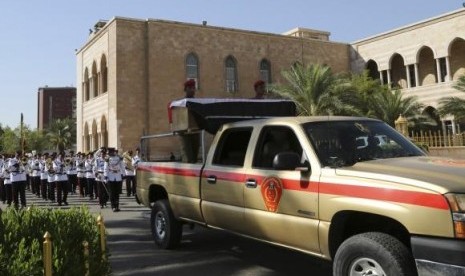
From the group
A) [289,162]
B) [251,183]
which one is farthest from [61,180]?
[289,162]

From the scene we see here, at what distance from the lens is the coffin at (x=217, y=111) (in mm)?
7042

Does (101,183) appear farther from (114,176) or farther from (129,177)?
(129,177)

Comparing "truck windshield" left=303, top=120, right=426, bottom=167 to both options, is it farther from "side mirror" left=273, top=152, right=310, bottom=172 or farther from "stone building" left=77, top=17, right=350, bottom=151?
"stone building" left=77, top=17, right=350, bottom=151

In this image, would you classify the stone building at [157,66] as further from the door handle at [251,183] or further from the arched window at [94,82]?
the door handle at [251,183]

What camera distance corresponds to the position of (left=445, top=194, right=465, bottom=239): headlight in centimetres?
347

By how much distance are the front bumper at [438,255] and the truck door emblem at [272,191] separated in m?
1.57

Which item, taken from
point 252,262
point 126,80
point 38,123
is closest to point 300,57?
point 126,80

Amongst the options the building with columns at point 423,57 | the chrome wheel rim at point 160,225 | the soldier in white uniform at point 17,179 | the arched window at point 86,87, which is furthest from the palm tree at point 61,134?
the chrome wheel rim at point 160,225

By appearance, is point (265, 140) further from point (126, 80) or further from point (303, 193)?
point (126, 80)

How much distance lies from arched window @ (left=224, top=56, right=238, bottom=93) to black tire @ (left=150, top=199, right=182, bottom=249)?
93.9ft

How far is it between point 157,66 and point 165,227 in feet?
86.4

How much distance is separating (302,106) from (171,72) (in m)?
10.2

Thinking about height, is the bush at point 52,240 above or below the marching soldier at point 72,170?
below

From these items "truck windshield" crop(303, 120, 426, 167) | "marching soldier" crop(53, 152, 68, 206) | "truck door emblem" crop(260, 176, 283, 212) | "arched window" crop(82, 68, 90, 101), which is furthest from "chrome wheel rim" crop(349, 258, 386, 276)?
"arched window" crop(82, 68, 90, 101)
